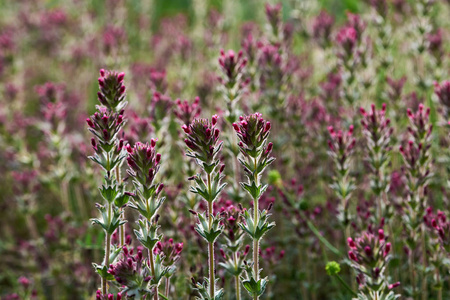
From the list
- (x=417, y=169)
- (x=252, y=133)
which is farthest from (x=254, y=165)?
(x=417, y=169)

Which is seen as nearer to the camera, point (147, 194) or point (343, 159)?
point (147, 194)

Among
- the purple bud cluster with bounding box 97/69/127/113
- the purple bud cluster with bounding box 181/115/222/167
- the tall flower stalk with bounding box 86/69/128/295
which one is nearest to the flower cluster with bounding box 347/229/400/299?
the purple bud cluster with bounding box 181/115/222/167

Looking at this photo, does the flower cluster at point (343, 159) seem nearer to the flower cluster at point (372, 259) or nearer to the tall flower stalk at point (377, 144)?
the tall flower stalk at point (377, 144)

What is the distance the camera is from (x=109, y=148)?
242 cm

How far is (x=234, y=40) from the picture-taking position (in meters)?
9.38

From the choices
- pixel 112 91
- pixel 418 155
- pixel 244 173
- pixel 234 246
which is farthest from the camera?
pixel 244 173

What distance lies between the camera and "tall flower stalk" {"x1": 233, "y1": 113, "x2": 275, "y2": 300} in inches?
91.3

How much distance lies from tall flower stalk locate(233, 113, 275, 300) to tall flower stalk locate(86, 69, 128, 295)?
2.02 ft

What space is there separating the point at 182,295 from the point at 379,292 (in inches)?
54.6

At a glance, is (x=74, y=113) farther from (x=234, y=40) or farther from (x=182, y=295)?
(x=182, y=295)

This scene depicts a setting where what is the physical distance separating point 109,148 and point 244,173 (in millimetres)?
2677

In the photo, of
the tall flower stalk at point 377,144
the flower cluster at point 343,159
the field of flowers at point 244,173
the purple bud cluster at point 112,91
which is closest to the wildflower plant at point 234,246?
the field of flowers at point 244,173

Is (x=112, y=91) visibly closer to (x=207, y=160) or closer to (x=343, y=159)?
(x=207, y=160)

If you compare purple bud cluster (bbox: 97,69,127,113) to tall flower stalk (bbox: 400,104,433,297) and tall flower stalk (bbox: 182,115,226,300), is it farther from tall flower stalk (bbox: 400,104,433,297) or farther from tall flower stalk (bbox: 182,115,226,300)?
tall flower stalk (bbox: 400,104,433,297)
